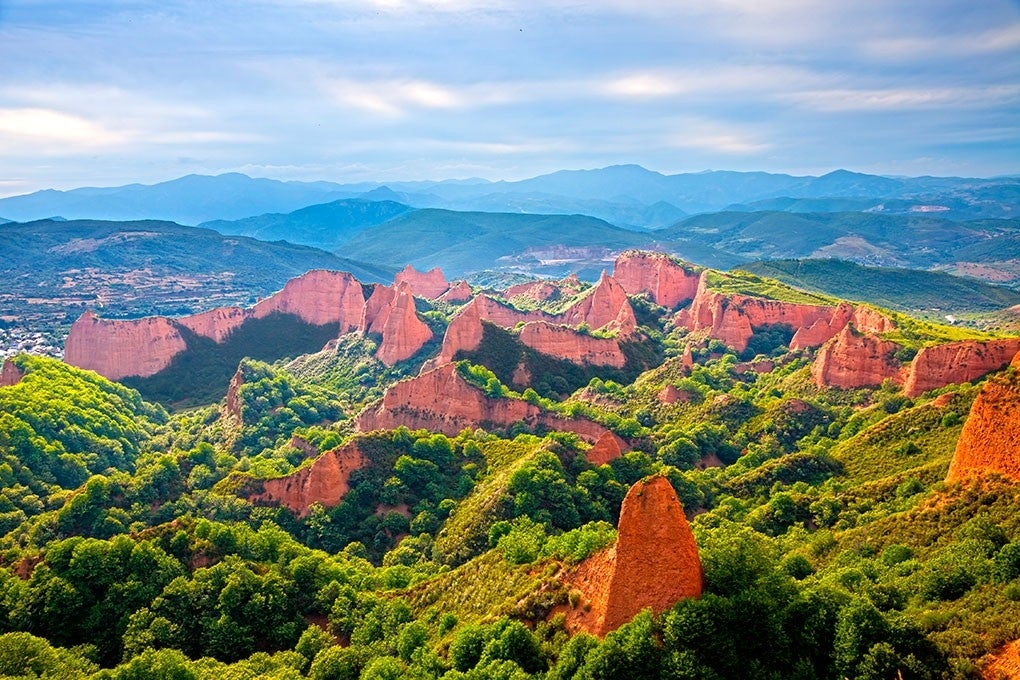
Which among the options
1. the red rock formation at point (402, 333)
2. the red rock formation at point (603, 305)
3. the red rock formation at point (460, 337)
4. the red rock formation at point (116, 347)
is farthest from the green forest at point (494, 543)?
the red rock formation at point (603, 305)

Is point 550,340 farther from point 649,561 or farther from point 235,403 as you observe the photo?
point 649,561

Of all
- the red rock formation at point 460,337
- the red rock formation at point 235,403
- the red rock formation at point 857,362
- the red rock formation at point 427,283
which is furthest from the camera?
the red rock formation at point 427,283

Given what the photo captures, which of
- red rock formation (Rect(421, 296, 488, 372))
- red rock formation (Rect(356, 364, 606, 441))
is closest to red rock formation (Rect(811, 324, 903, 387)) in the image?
red rock formation (Rect(356, 364, 606, 441))

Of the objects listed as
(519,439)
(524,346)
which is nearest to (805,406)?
(519,439)

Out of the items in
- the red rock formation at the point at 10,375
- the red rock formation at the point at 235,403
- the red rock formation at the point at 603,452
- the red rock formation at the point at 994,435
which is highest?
the red rock formation at the point at 994,435

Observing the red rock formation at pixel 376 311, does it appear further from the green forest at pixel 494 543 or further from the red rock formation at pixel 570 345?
the green forest at pixel 494 543
